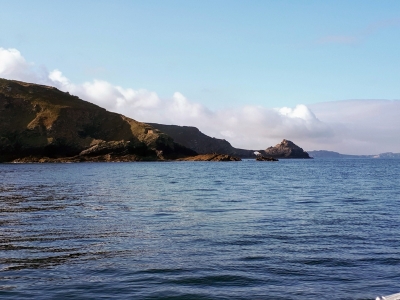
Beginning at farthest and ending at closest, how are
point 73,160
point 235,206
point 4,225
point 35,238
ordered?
point 73,160
point 235,206
point 4,225
point 35,238

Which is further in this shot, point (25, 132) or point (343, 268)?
point (25, 132)

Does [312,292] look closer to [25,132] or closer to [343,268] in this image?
[343,268]

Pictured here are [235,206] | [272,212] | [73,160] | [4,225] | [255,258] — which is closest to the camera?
[255,258]

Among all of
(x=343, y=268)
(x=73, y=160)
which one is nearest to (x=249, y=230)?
(x=343, y=268)

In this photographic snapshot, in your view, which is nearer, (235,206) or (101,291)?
(101,291)

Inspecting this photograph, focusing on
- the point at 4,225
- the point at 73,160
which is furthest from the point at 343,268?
the point at 73,160

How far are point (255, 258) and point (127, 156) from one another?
180745mm

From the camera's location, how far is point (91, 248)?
1739 centimetres

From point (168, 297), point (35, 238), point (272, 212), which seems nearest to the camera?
point (168, 297)

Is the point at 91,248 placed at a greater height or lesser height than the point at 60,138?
lesser

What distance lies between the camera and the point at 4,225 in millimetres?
23047

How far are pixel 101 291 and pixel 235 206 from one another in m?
21.0

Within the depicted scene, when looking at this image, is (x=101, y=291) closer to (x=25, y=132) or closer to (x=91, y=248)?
(x=91, y=248)

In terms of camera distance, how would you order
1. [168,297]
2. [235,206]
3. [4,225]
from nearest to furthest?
[168,297]
[4,225]
[235,206]
